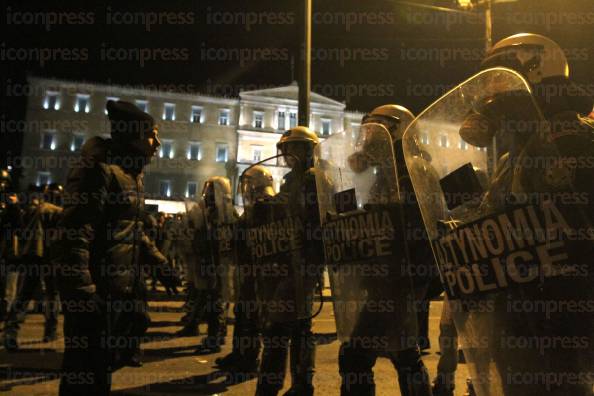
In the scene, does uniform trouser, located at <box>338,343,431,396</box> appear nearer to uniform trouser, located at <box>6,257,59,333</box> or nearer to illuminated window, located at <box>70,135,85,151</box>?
uniform trouser, located at <box>6,257,59,333</box>

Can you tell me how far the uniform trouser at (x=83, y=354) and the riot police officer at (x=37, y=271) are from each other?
349 cm

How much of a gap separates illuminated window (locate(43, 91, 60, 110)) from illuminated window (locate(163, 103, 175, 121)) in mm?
11334

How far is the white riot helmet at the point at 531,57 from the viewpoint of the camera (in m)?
1.86

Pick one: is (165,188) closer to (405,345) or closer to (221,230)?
(221,230)

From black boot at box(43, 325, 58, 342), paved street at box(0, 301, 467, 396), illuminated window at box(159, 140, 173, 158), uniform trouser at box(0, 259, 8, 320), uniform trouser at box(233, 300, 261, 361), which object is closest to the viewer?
paved street at box(0, 301, 467, 396)

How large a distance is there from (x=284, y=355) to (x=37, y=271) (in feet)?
14.6

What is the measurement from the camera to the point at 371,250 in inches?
93.0

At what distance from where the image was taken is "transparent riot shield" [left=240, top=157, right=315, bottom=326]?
3.13 meters

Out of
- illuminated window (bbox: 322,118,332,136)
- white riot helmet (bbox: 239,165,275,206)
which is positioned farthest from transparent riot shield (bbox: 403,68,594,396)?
illuminated window (bbox: 322,118,332,136)

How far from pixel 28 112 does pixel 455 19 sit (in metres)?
50.4

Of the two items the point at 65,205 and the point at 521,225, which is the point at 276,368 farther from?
the point at 521,225

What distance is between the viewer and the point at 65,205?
2662 mm

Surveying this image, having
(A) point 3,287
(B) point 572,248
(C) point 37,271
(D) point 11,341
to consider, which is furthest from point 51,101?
(B) point 572,248

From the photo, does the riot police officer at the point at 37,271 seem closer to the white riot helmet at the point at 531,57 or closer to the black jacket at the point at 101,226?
the black jacket at the point at 101,226
